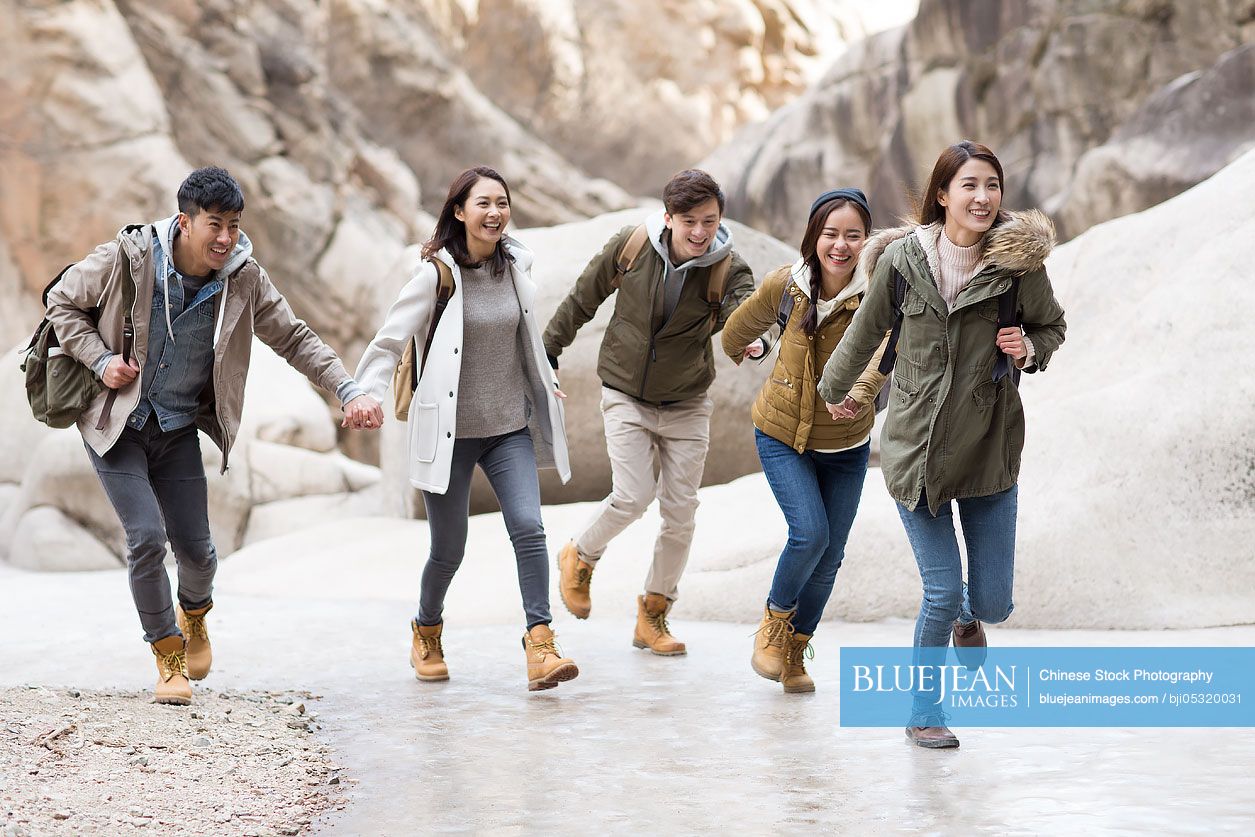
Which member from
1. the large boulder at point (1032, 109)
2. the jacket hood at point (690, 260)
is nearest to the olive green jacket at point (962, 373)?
the jacket hood at point (690, 260)

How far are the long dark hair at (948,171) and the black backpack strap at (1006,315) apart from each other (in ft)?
0.61

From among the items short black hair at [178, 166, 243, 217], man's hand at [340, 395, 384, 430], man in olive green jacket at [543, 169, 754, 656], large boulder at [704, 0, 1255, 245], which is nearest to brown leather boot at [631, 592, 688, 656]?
man in olive green jacket at [543, 169, 754, 656]

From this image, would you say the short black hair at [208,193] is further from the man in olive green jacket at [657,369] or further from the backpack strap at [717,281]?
the backpack strap at [717,281]

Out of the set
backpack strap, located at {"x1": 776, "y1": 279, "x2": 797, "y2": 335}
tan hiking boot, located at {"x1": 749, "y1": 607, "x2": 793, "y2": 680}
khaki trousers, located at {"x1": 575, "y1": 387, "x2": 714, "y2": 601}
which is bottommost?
tan hiking boot, located at {"x1": 749, "y1": 607, "x2": 793, "y2": 680}

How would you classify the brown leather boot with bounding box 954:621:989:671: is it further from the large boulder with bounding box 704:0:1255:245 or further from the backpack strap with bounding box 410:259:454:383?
the large boulder with bounding box 704:0:1255:245

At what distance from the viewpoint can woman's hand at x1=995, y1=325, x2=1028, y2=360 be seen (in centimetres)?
352

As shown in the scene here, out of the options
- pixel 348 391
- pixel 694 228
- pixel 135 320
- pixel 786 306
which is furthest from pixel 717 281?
pixel 135 320

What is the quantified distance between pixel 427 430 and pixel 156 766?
1514 mm

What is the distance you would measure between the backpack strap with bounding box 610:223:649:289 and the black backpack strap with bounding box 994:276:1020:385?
5.75 ft

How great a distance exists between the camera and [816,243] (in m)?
4.31

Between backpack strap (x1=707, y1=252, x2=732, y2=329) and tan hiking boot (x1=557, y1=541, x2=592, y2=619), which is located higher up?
backpack strap (x1=707, y1=252, x2=732, y2=329)

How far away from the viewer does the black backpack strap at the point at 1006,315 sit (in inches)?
141

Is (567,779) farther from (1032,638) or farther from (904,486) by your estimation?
(1032,638)

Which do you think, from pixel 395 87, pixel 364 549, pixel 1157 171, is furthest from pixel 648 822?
pixel 395 87
